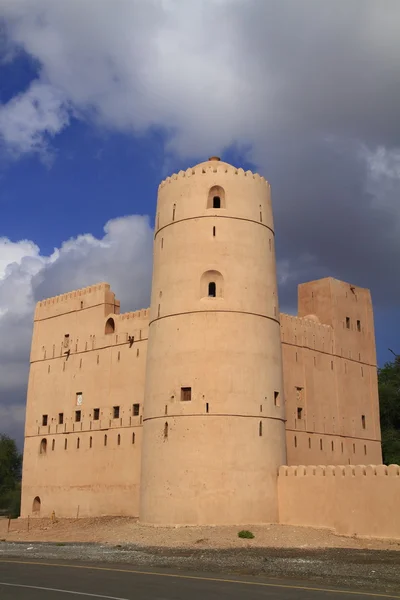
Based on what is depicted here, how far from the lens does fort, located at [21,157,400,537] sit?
24.0 m

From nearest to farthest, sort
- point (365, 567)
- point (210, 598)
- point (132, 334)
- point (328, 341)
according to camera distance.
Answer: point (210, 598)
point (365, 567)
point (132, 334)
point (328, 341)

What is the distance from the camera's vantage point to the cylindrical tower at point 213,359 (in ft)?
78.8

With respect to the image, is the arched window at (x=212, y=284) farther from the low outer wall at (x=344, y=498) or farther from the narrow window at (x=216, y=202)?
the low outer wall at (x=344, y=498)

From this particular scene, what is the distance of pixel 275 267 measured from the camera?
27.9m

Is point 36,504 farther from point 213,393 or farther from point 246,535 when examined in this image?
point 246,535

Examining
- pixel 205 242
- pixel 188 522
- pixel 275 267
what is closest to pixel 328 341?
pixel 275 267

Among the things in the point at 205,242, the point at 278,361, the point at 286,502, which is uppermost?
the point at 205,242

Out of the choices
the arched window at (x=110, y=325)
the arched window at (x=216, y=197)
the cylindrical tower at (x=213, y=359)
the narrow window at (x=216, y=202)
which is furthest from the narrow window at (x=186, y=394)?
the arched window at (x=110, y=325)

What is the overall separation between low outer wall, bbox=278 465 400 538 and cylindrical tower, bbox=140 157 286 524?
2.36ft

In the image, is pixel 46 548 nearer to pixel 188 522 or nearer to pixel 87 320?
pixel 188 522

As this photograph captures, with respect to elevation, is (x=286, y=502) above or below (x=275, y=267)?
below

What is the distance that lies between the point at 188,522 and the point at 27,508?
14.3 meters

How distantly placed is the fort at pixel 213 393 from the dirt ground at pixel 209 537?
1.83 feet

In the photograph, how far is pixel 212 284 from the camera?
26344 millimetres
